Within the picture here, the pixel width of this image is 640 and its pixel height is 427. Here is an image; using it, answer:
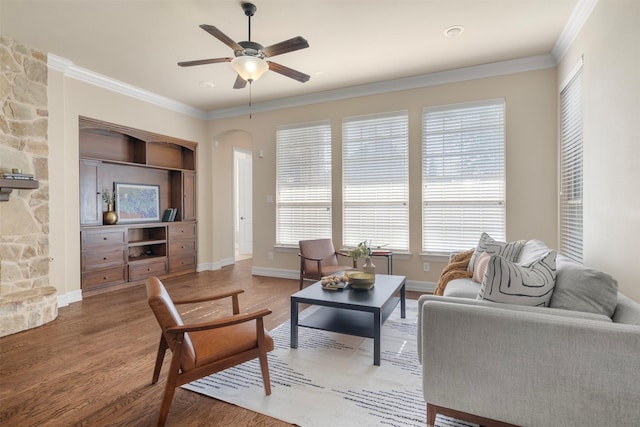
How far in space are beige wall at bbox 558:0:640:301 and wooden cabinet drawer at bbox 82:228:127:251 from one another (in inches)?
220

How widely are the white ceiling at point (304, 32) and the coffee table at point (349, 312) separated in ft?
8.38

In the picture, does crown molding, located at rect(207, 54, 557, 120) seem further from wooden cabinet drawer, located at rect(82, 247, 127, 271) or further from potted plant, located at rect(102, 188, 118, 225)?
wooden cabinet drawer, located at rect(82, 247, 127, 271)

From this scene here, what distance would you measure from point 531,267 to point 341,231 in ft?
11.0

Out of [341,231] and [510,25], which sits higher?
[510,25]

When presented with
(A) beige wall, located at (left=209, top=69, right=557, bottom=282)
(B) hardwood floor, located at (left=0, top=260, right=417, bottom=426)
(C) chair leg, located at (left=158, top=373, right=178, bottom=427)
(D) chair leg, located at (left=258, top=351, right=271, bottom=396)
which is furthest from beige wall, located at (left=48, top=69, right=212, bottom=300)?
(D) chair leg, located at (left=258, top=351, right=271, bottom=396)

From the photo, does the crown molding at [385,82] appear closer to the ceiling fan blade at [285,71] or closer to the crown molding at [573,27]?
the crown molding at [573,27]

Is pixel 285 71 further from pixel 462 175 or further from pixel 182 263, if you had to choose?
pixel 182 263

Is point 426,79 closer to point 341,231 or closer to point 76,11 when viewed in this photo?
point 341,231

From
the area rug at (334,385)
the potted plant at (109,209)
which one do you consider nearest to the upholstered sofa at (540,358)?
the area rug at (334,385)

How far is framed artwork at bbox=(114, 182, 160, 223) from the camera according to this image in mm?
4903

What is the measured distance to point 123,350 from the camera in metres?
2.70

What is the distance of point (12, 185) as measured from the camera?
3254mm

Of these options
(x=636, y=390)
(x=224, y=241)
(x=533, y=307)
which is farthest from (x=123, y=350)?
(x=224, y=241)

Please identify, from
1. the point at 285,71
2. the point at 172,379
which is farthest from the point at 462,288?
the point at 285,71
